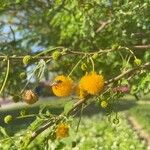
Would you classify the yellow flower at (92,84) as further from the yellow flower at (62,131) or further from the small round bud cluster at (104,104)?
the small round bud cluster at (104,104)

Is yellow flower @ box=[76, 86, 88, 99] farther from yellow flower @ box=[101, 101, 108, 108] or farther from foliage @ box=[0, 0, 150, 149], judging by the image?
yellow flower @ box=[101, 101, 108, 108]

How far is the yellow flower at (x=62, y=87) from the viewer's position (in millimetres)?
3486

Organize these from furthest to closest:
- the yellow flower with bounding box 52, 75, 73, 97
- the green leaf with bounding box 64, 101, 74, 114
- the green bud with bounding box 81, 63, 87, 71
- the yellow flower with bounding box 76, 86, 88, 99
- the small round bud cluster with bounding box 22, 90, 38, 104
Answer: the green leaf with bounding box 64, 101, 74, 114 < the green bud with bounding box 81, 63, 87, 71 < the yellow flower with bounding box 76, 86, 88, 99 < the small round bud cluster with bounding box 22, 90, 38, 104 < the yellow flower with bounding box 52, 75, 73, 97

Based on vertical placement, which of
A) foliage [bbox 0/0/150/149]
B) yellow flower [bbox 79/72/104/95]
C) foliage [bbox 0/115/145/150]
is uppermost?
yellow flower [bbox 79/72/104/95]

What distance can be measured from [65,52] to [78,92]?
279mm

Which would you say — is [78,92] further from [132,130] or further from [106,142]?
[132,130]

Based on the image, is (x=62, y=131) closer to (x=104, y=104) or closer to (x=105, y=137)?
(x=104, y=104)

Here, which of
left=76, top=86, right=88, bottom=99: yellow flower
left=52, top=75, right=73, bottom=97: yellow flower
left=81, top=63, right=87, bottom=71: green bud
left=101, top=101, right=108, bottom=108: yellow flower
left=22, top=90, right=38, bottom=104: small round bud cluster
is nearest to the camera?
left=52, top=75, right=73, bottom=97: yellow flower

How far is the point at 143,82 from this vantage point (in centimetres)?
514

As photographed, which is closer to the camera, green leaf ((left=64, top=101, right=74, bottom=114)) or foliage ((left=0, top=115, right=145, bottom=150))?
green leaf ((left=64, top=101, right=74, bottom=114))

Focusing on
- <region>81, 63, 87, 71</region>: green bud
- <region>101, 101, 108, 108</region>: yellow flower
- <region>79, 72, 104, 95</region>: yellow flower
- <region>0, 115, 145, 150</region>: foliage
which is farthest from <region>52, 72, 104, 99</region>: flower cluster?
<region>0, 115, 145, 150</region>: foliage

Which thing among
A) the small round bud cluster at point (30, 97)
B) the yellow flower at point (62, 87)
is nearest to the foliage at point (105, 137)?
the small round bud cluster at point (30, 97)

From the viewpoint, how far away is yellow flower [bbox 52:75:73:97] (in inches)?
137

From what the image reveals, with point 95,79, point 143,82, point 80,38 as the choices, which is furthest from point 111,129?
point 95,79
